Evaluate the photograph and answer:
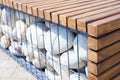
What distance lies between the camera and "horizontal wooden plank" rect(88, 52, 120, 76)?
198cm

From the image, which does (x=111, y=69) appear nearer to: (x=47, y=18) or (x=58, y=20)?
(x=58, y=20)

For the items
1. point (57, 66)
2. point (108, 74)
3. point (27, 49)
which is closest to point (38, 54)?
point (27, 49)

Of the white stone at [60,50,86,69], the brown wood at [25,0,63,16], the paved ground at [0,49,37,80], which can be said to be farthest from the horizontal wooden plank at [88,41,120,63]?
the paved ground at [0,49,37,80]

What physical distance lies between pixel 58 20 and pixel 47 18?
0.19 meters

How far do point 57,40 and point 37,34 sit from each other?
457 mm

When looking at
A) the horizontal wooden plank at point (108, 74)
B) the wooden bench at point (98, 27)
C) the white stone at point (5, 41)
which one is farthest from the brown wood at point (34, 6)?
the white stone at point (5, 41)

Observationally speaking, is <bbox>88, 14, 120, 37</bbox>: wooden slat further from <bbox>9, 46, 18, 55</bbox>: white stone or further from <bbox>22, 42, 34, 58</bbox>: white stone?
<bbox>9, 46, 18, 55</bbox>: white stone

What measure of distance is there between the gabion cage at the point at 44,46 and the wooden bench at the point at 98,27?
0.12m

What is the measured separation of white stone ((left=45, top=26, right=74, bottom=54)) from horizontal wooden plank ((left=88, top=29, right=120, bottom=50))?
2.00ft

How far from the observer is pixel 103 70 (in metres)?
2.03

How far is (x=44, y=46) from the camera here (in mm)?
3012

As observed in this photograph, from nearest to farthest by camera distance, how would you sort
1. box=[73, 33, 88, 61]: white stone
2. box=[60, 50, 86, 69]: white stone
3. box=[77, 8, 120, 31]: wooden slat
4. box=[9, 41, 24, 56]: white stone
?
box=[77, 8, 120, 31]: wooden slat → box=[73, 33, 88, 61]: white stone → box=[60, 50, 86, 69]: white stone → box=[9, 41, 24, 56]: white stone

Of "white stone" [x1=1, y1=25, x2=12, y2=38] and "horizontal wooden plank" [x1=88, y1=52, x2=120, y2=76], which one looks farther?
"white stone" [x1=1, y1=25, x2=12, y2=38]

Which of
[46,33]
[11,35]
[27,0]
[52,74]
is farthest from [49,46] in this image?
[11,35]
